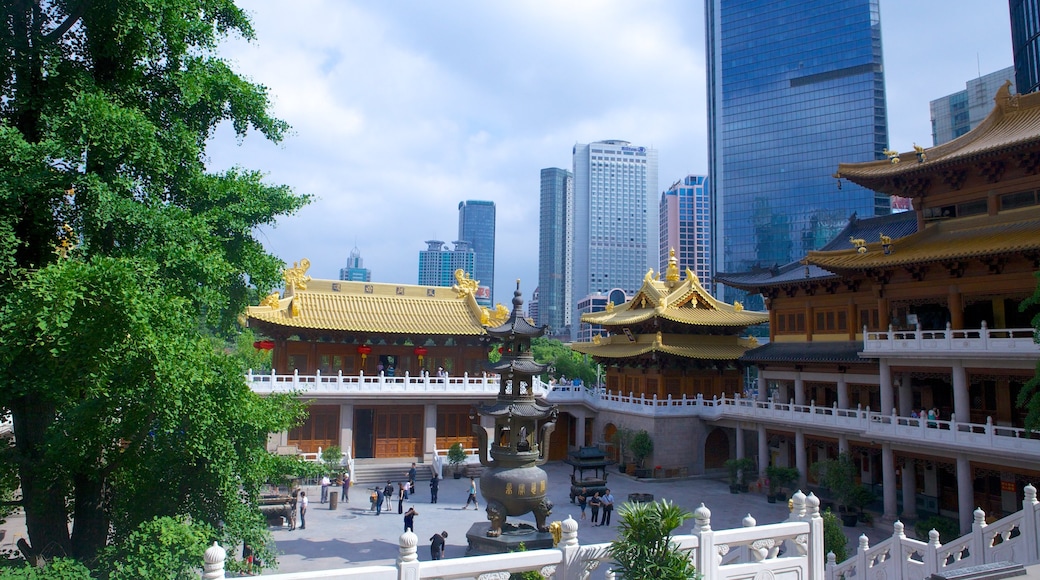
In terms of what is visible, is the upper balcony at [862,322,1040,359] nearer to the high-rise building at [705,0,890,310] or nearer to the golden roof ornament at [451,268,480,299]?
the golden roof ornament at [451,268,480,299]

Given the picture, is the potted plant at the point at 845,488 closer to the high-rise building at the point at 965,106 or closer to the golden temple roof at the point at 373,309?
the golden temple roof at the point at 373,309

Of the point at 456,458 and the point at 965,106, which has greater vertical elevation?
the point at 965,106

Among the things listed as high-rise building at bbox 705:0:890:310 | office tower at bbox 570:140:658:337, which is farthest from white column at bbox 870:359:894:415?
office tower at bbox 570:140:658:337

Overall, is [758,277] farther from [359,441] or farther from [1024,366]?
[359,441]

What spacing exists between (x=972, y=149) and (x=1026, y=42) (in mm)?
30078

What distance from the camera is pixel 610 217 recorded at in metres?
141

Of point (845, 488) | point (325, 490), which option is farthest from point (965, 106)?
point (325, 490)

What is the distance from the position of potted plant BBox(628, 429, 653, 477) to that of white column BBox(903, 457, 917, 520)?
32.6 feet

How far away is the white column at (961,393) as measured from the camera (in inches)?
782

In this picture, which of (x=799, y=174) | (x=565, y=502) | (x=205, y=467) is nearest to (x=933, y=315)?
(x=565, y=502)

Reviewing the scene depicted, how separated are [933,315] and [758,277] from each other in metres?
8.44

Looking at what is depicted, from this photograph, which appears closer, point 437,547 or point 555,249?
point 437,547

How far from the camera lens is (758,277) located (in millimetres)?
30797

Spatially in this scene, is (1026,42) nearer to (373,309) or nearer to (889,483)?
(889,483)
